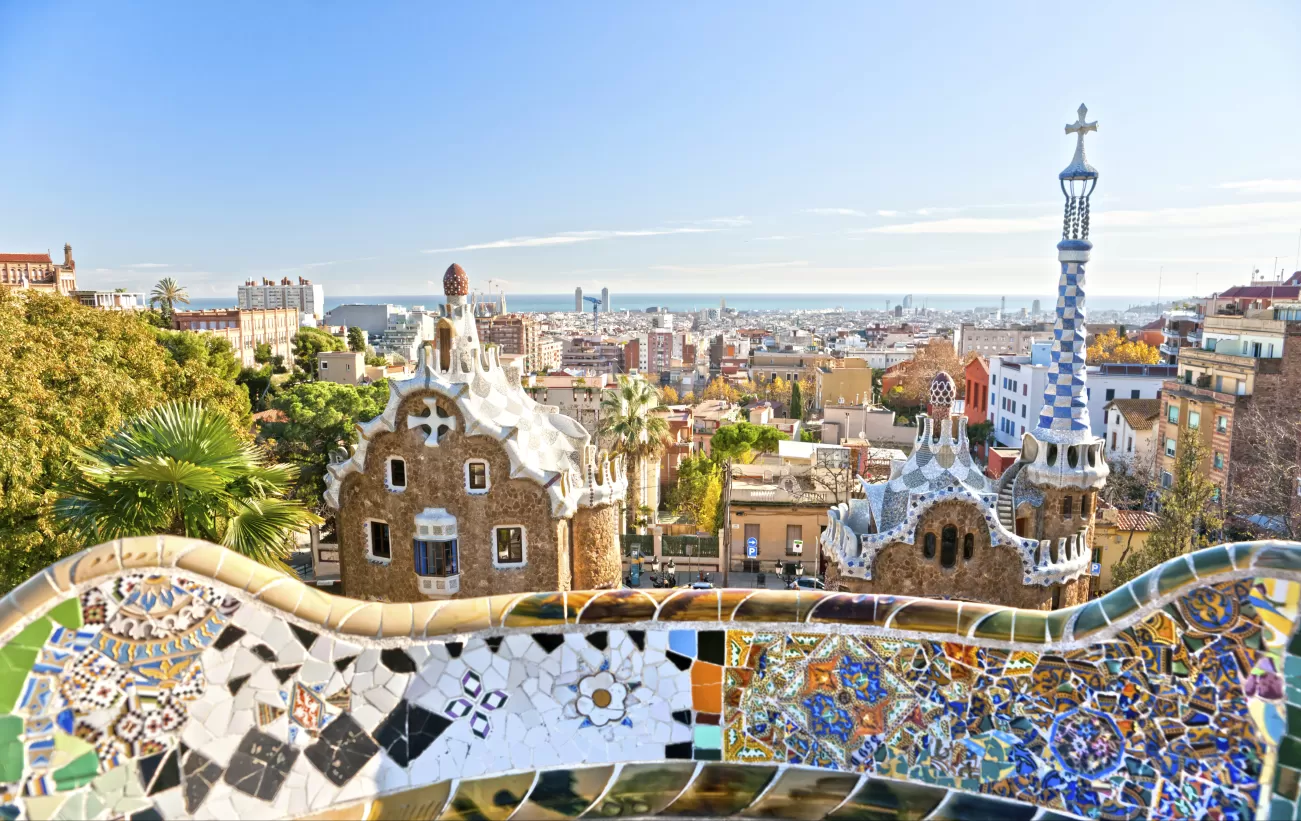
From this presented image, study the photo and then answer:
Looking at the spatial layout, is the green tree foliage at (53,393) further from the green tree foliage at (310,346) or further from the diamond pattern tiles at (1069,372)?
the green tree foliage at (310,346)

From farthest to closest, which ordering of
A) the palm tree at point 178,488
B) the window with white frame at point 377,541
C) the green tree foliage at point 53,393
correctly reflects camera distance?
1. the window with white frame at point 377,541
2. the green tree foliage at point 53,393
3. the palm tree at point 178,488

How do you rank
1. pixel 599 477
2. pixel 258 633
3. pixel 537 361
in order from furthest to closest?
pixel 537 361 → pixel 599 477 → pixel 258 633

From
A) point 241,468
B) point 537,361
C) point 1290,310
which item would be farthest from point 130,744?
point 537,361

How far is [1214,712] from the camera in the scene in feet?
Answer: 13.6

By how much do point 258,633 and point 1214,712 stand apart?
4.64m

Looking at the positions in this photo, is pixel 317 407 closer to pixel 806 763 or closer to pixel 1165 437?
pixel 806 763

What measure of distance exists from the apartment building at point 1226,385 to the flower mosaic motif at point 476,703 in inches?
1097

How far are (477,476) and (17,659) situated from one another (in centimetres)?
979

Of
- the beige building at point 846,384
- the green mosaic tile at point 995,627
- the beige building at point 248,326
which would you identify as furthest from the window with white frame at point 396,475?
the beige building at point 248,326

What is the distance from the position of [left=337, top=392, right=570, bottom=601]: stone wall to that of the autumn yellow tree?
58.2 m

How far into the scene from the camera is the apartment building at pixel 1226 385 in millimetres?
28922

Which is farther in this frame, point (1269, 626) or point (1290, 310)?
point (1290, 310)

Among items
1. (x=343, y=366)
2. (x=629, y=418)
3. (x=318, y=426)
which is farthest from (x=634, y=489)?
(x=343, y=366)

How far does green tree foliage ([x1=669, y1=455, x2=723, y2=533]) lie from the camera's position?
27.4 meters
